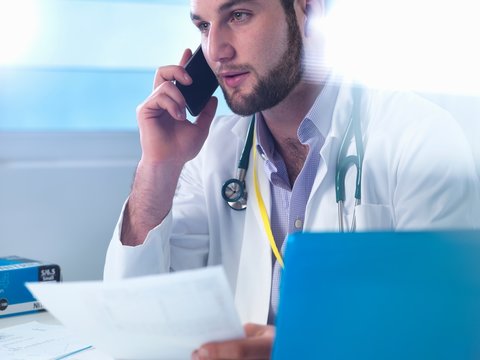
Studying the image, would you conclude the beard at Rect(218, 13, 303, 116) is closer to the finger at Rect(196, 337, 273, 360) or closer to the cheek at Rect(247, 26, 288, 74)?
the cheek at Rect(247, 26, 288, 74)

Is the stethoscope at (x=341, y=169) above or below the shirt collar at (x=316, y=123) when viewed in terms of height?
below

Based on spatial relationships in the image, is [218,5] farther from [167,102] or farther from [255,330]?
[255,330]

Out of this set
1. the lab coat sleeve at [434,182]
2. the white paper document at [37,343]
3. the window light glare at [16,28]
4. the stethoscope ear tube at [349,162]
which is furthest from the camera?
the window light glare at [16,28]

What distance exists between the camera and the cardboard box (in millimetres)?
1407

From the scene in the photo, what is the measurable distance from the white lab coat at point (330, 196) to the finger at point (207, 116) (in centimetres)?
7

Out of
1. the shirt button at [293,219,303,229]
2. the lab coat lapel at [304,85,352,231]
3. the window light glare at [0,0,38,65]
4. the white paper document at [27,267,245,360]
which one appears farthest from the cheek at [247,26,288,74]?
the white paper document at [27,267,245,360]

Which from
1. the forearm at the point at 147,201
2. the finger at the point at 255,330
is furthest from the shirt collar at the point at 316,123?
the finger at the point at 255,330

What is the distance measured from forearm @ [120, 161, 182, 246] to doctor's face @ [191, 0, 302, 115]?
0.74 ft

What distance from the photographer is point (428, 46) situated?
1.89 m

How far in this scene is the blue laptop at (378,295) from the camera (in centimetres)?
64

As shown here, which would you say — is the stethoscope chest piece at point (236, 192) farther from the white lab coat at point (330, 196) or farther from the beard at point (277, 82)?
the beard at point (277, 82)

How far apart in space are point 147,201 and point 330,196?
398 millimetres

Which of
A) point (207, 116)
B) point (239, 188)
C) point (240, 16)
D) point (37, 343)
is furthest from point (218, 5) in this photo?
point (37, 343)

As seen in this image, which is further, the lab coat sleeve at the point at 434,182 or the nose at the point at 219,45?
the nose at the point at 219,45
